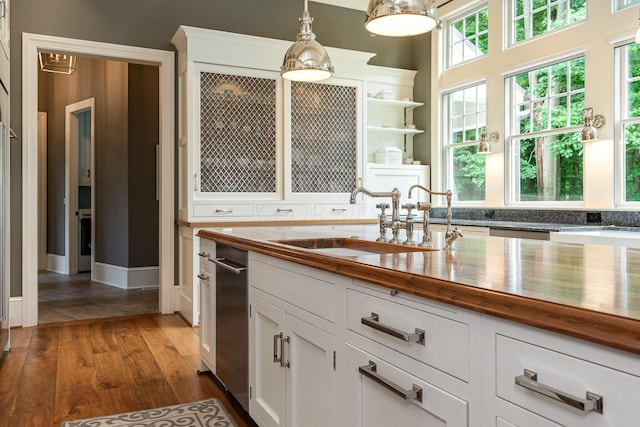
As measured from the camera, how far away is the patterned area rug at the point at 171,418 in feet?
7.59

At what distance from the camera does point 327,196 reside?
487 centimetres

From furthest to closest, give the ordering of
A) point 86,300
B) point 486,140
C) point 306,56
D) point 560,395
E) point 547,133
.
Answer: point 86,300, point 486,140, point 547,133, point 306,56, point 560,395

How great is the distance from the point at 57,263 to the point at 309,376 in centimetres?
671

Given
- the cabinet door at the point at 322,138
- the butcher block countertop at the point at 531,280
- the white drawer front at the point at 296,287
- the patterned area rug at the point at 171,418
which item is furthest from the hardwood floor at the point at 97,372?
the cabinet door at the point at 322,138

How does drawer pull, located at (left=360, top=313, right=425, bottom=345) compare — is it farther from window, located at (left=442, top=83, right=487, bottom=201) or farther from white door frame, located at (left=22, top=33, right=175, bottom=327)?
window, located at (left=442, top=83, right=487, bottom=201)

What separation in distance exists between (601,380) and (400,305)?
Answer: 51 centimetres

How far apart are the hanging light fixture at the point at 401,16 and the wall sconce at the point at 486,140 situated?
260 cm

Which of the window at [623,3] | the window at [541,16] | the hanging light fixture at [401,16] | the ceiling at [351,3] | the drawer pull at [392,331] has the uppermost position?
the ceiling at [351,3]

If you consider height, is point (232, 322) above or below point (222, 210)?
below

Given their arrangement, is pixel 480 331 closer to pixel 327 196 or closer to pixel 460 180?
pixel 327 196

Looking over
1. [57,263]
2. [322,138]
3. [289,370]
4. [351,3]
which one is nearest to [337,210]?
[322,138]

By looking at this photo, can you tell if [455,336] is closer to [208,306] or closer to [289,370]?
[289,370]

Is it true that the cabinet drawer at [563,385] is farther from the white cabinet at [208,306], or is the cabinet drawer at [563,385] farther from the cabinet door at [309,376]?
the white cabinet at [208,306]

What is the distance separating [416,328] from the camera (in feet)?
3.67
